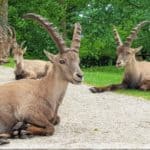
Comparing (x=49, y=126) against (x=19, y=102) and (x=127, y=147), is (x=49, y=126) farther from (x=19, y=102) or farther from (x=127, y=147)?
(x=127, y=147)

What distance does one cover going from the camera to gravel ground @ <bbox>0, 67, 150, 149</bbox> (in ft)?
33.1

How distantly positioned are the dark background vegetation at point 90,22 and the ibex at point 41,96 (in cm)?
2010

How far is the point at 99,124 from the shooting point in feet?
40.7

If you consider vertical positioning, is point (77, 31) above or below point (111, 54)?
above

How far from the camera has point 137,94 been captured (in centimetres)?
1788

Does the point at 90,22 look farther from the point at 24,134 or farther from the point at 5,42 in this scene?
the point at 24,134

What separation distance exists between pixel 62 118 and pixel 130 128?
1.72 meters

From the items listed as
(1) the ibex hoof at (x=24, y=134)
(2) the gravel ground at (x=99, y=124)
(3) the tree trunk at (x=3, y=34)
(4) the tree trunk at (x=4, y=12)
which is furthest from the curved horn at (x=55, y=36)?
(4) the tree trunk at (x=4, y=12)

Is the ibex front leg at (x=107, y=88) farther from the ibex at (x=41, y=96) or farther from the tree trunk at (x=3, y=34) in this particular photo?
the tree trunk at (x=3, y=34)

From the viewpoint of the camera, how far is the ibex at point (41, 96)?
35.0 feet

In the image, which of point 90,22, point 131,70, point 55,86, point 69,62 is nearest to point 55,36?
point 69,62

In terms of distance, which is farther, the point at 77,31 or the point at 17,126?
the point at 77,31

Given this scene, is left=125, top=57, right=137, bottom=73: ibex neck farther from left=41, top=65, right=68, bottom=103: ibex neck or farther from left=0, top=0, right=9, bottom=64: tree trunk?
left=0, top=0, right=9, bottom=64: tree trunk

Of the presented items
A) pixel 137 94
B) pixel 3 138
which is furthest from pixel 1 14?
pixel 3 138
